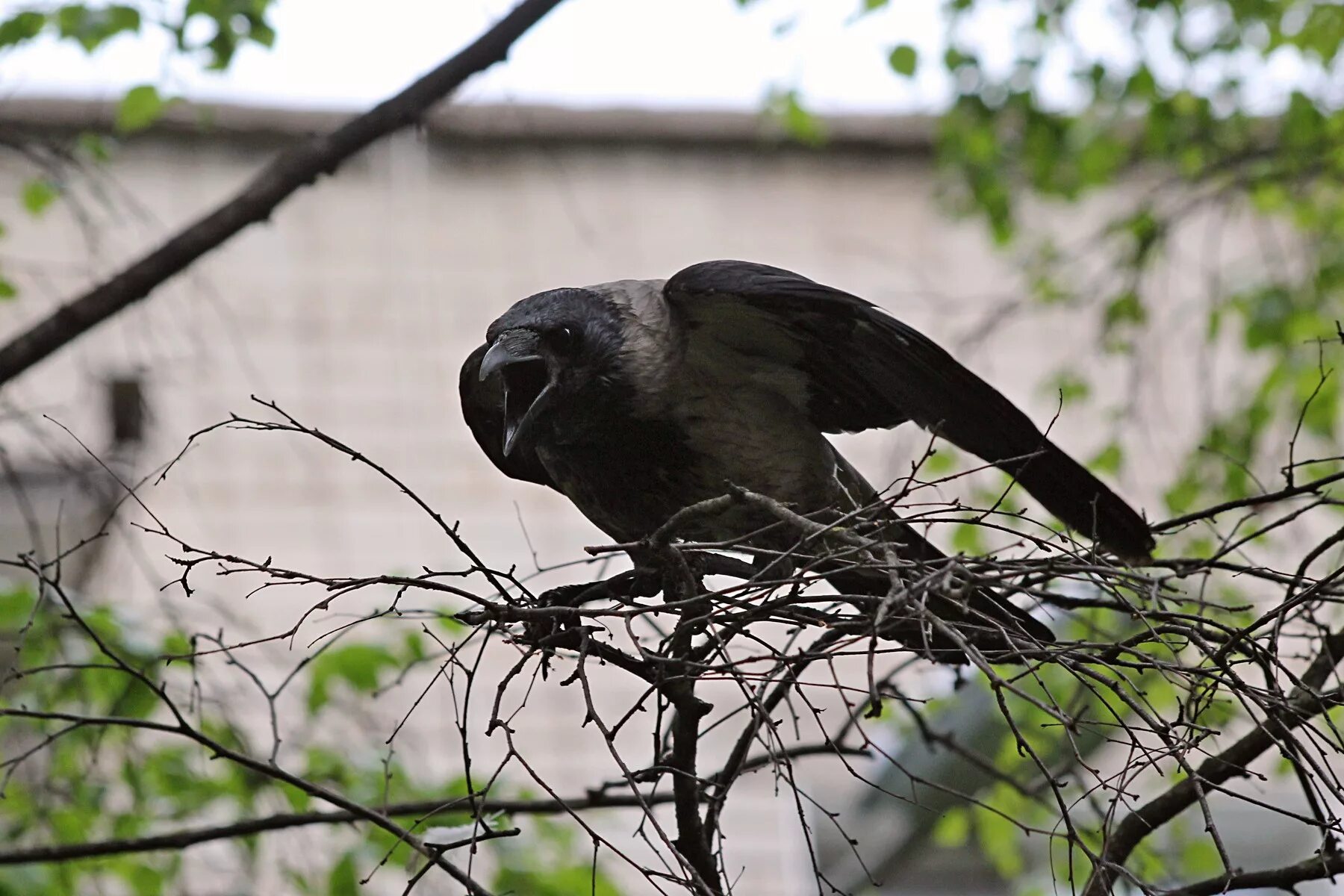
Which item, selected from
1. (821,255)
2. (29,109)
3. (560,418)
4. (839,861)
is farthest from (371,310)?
(560,418)

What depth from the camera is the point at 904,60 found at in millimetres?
3885

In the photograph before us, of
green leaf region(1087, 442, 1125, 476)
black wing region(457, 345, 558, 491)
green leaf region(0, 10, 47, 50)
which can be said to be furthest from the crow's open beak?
green leaf region(1087, 442, 1125, 476)

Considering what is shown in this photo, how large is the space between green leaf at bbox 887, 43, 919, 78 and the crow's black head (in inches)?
67.3

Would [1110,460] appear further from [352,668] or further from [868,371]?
[352,668]

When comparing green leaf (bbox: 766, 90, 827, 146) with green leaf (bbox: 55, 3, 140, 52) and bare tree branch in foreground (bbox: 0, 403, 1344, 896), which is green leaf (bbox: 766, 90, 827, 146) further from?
bare tree branch in foreground (bbox: 0, 403, 1344, 896)

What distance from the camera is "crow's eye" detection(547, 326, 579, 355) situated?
2451mm

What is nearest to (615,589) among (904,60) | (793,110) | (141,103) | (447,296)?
(141,103)

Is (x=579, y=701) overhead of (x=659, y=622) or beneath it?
overhead

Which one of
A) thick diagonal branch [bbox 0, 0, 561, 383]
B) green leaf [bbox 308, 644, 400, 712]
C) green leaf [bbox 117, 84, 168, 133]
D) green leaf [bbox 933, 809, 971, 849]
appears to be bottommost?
green leaf [bbox 933, 809, 971, 849]

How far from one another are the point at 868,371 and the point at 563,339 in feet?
1.93

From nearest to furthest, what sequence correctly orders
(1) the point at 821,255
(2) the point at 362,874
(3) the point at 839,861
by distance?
(2) the point at 362,874 → (3) the point at 839,861 → (1) the point at 821,255

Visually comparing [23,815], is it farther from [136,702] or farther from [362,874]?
[362,874]

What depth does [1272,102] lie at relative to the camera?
4566mm

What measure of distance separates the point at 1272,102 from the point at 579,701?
146 inches
